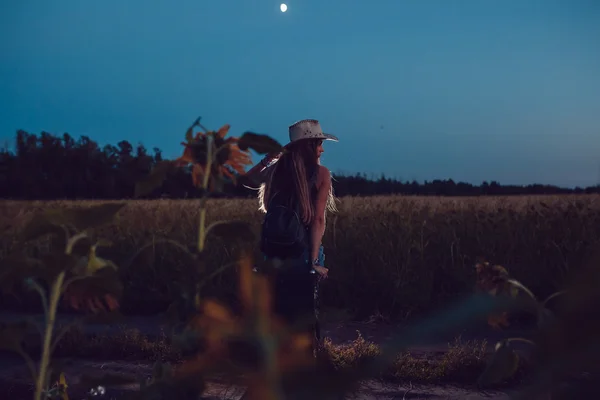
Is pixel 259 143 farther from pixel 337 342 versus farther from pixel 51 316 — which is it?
pixel 337 342

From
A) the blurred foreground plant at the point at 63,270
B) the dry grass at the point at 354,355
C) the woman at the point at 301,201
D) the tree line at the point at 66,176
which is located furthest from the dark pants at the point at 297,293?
the tree line at the point at 66,176

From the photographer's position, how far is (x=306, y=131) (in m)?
3.54

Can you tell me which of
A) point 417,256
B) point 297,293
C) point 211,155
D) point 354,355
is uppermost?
point 211,155

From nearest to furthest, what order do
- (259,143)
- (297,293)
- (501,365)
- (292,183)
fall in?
(501,365)
(259,143)
(297,293)
(292,183)

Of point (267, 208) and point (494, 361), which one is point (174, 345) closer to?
point (494, 361)

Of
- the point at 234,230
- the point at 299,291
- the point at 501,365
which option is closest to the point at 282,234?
the point at 299,291

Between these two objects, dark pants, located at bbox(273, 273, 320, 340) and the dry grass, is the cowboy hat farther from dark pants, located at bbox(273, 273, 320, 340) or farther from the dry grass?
the dry grass

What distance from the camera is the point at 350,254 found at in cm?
629

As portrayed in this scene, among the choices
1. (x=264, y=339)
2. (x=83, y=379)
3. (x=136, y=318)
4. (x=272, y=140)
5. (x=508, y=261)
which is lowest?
(x=136, y=318)

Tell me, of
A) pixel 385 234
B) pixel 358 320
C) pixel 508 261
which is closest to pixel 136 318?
pixel 358 320

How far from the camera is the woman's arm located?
3.46 meters

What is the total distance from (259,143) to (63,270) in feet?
0.74

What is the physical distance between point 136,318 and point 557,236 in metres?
4.49

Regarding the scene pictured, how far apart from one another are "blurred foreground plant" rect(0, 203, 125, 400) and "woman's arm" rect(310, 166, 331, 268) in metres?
2.84
